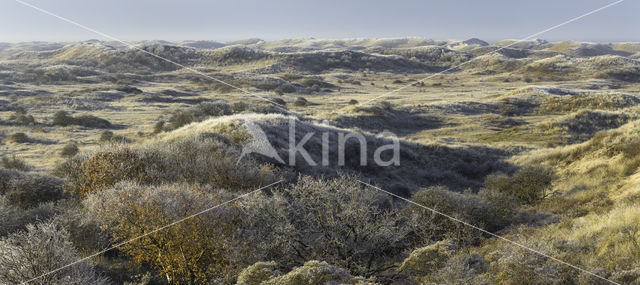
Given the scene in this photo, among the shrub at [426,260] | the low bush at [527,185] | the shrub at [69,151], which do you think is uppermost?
the shrub at [426,260]

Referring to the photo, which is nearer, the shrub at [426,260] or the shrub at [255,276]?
the shrub at [255,276]

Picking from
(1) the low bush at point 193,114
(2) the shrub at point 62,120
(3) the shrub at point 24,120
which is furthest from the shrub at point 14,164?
(3) the shrub at point 24,120

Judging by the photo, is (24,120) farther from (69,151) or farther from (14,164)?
(14,164)

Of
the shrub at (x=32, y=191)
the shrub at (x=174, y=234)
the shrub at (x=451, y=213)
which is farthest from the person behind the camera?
the shrub at (x=32, y=191)

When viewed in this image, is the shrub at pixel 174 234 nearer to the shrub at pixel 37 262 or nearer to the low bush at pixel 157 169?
the shrub at pixel 37 262

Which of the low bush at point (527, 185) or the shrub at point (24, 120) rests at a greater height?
the shrub at point (24, 120)

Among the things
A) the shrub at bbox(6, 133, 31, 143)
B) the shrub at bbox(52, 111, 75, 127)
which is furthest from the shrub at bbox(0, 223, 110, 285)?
the shrub at bbox(52, 111, 75, 127)

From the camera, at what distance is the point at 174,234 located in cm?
889

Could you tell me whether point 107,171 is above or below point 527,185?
above

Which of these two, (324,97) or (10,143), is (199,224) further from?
(324,97)

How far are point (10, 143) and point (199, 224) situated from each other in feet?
89.8

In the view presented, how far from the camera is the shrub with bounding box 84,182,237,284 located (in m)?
8.88

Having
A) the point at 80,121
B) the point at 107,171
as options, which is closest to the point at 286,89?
the point at 80,121

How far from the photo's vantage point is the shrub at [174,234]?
888 centimetres
